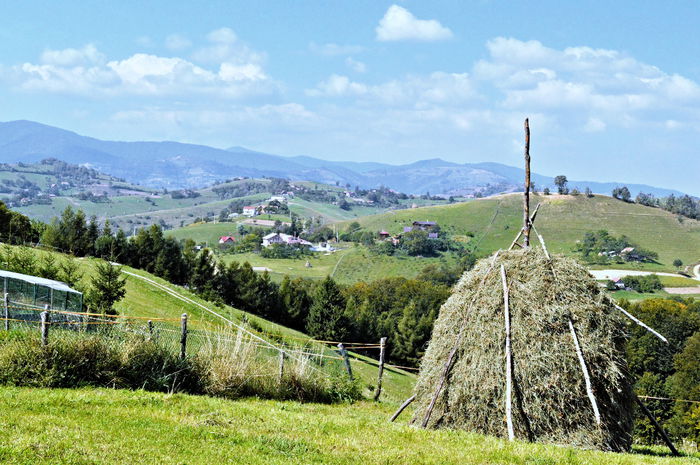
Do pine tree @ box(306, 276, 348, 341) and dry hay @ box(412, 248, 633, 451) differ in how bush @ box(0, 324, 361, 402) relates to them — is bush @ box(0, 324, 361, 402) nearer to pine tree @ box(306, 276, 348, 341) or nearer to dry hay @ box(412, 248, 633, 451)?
dry hay @ box(412, 248, 633, 451)

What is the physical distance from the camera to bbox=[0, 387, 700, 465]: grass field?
A: 7.82 metres

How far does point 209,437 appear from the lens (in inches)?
352

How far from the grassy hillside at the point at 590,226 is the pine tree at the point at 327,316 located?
8320cm

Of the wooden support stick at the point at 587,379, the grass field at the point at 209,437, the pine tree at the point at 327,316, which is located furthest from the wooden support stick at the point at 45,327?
the pine tree at the point at 327,316

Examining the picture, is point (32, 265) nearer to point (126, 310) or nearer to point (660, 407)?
point (126, 310)

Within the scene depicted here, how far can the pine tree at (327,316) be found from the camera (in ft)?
241

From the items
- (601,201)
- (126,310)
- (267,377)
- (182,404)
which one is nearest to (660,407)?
(126,310)

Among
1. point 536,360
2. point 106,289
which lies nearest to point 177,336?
point 536,360

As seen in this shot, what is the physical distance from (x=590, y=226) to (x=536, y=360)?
168643mm

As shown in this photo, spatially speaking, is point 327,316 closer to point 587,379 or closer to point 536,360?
point 536,360

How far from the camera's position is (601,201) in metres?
186

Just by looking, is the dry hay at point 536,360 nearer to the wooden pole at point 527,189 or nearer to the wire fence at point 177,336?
the wooden pole at point 527,189

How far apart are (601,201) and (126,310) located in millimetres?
175979

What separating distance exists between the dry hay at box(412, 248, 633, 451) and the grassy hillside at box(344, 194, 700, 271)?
5355 inches
